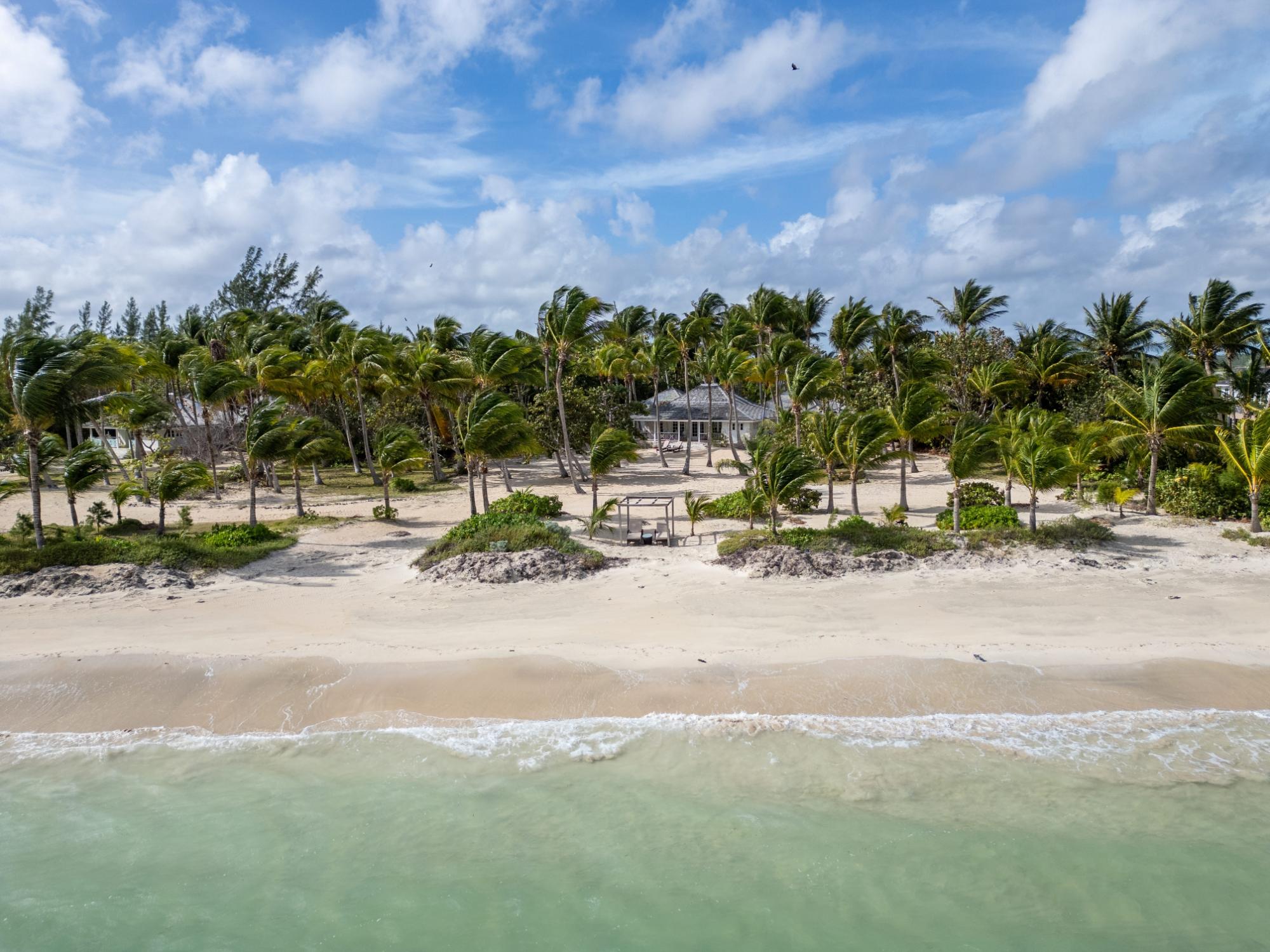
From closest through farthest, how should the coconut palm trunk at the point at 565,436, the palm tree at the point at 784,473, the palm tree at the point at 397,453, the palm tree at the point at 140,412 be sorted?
the palm tree at the point at 784,473
the palm tree at the point at 397,453
the palm tree at the point at 140,412
the coconut palm trunk at the point at 565,436

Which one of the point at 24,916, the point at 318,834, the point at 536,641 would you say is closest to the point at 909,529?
the point at 536,641

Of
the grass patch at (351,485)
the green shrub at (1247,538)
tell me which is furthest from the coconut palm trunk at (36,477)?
the green shrub at (1247,538)

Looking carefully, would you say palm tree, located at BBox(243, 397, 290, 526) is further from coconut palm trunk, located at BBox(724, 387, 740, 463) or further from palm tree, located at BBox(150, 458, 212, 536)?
coconut palm trunk, located at BBox(724, 387, 740, 463)

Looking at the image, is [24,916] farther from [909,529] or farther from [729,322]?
[729,322]

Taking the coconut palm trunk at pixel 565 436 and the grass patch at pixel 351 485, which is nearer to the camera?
the coconut palm trunk at pixel 565 436

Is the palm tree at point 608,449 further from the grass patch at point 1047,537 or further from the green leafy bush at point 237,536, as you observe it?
the grass patch at point 1047,537

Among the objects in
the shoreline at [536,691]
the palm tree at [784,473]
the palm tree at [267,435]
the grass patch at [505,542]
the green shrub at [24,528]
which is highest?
the palm tree at [267,435]

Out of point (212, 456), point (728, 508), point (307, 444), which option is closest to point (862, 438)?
point (728, 508)
